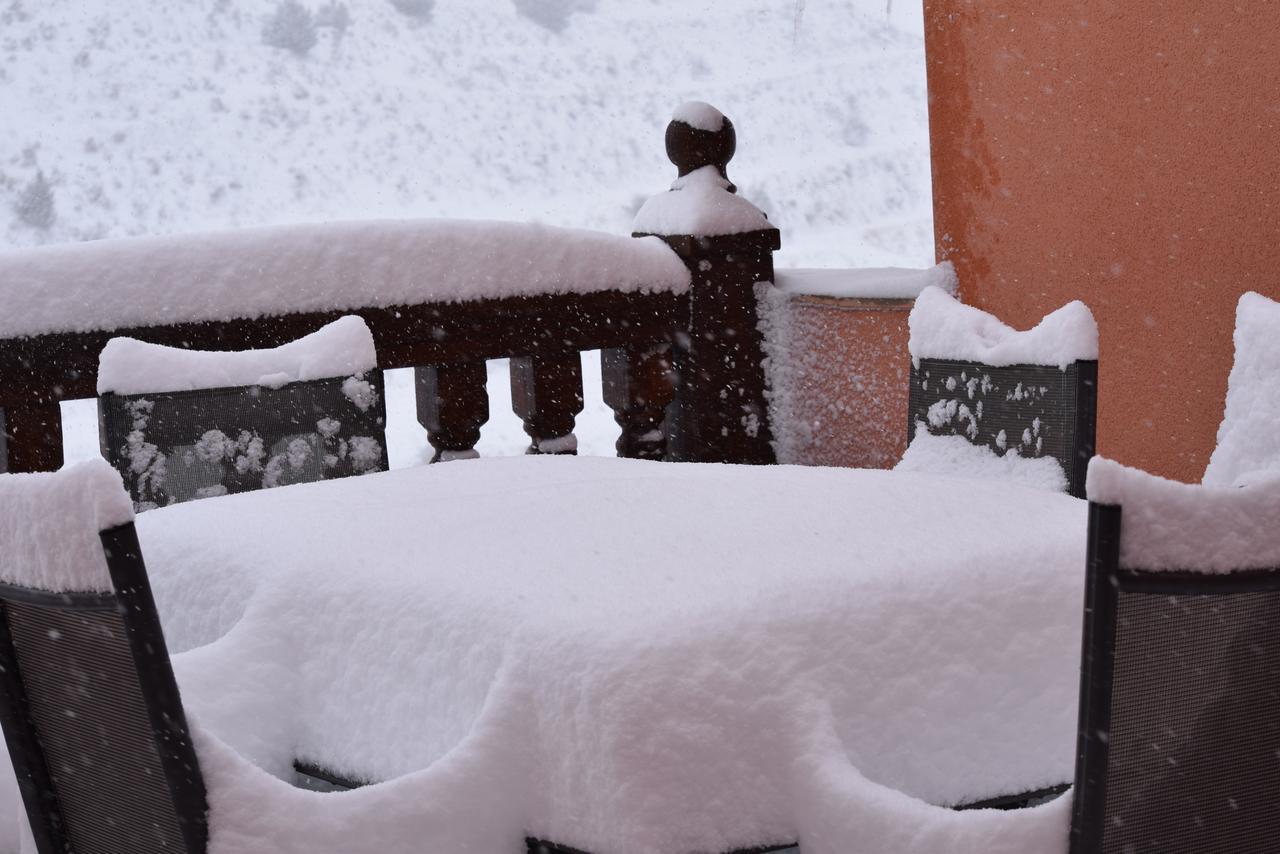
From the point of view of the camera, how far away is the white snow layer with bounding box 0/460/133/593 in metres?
0.93

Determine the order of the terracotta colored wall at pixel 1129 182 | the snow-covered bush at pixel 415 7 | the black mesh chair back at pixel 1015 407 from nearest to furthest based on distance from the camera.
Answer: the black mesh chair back at pixel 1015 407
the terracotta colored wall at pixel 1129 182
the snow-covered bush at pixel 415 7

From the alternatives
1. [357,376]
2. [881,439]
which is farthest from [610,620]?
[881,439]

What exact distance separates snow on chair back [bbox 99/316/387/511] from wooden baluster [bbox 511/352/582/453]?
0.87 meters

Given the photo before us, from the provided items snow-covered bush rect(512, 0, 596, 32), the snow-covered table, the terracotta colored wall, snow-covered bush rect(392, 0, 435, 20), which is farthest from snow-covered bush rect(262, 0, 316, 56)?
the snow-covered table

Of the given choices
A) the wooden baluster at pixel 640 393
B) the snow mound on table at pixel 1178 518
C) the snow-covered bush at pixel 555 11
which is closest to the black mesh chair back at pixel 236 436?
the wooden baluster at pixel 640 393

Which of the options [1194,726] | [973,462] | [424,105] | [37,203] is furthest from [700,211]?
[37,203]

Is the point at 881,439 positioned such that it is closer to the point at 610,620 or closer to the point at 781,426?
the point at 781,426

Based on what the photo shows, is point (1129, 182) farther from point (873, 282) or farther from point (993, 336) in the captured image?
point (993, 336)

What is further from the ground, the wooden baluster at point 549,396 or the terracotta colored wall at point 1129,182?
the terracotta colored wall at point 1129,182

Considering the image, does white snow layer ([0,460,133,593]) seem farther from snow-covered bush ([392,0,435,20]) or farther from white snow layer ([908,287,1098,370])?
snow-covered bush ([392,0,435,20])

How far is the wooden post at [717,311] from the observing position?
3.57 m

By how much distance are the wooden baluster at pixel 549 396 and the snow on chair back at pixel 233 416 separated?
873 mm

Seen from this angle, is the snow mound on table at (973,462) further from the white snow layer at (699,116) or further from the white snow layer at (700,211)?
the white snow layer at (699,116)

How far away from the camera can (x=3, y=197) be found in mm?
9219
